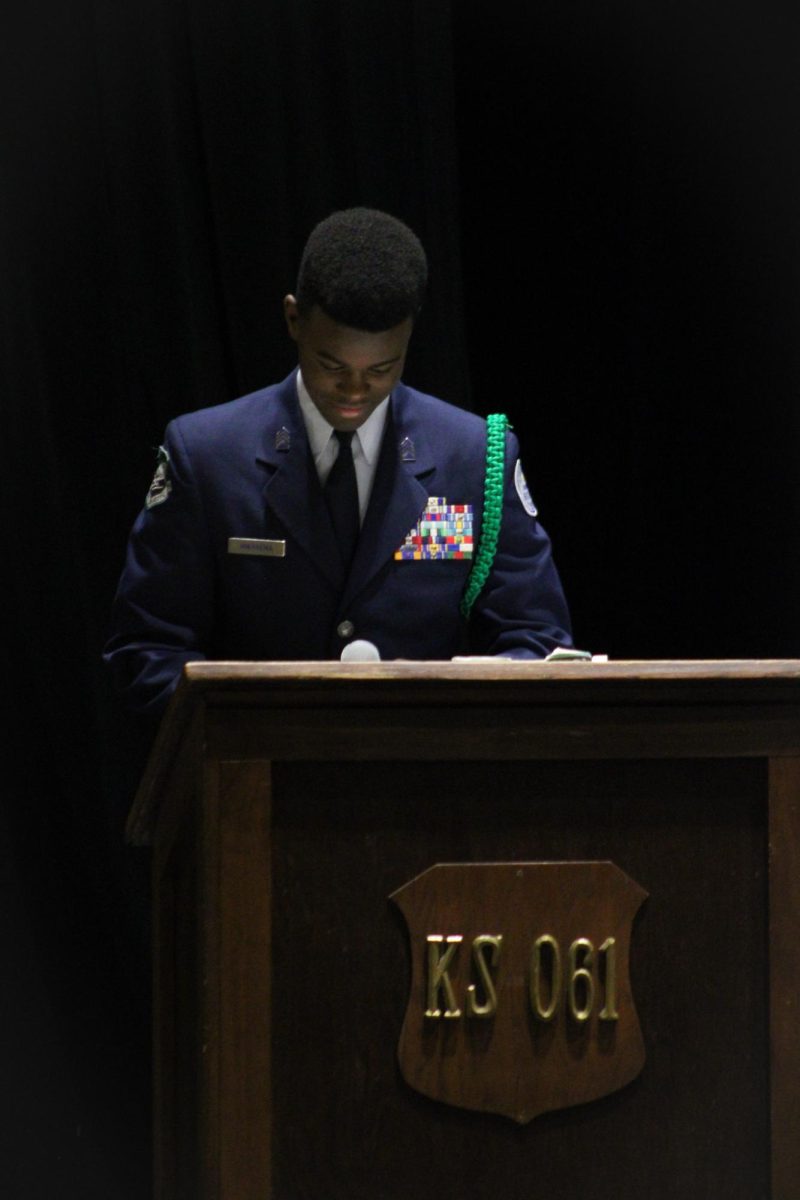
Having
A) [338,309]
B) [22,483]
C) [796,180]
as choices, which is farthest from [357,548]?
[796,180]

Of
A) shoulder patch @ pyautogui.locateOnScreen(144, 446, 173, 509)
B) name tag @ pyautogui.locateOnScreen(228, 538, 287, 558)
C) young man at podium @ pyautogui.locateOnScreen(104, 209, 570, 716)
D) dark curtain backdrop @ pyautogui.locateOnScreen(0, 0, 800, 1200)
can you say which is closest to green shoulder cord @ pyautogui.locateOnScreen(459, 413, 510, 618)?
young man at podium @ pyautogui.locateOnScreen(104, 209, 570, 716)

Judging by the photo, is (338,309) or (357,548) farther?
(357,548)

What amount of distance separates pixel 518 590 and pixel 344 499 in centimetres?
25

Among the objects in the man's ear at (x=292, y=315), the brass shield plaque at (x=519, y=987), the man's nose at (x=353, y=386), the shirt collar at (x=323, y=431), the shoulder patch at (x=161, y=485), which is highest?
the man's ear at (x=292, y=315)

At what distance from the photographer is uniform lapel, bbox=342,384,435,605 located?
2594 millimetres

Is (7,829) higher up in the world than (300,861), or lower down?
lower down

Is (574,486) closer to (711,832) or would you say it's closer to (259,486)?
(259,486)

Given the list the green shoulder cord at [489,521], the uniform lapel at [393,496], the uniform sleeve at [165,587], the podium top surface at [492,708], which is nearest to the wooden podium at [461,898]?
the podium top surface at [492,708]

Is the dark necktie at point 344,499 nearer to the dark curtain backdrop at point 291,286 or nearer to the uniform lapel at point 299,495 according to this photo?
the uniform lapel at point 299,495

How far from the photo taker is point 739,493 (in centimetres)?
Result: 340

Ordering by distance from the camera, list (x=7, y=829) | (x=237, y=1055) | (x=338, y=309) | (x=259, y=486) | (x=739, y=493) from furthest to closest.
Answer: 1. (x=739, y=493)
2. (x=7, y=829)
3. (x=259, y=486)
4. (x=338, y=309)
5. (x=237, y=1055)

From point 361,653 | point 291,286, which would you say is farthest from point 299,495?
point 291,286

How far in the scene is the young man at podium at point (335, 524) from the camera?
8.13ft

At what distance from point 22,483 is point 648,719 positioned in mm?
1533
